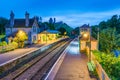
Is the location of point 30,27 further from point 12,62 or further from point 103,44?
point 12,62

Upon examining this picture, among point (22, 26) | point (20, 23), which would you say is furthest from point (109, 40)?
point (20, 23)

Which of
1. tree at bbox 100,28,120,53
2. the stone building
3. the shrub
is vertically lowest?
the shrub

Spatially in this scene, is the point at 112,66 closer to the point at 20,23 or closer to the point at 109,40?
the point at 109,40

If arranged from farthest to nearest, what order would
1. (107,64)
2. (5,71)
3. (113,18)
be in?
1. (113,18)
2. (5,71)
3. (107,64)

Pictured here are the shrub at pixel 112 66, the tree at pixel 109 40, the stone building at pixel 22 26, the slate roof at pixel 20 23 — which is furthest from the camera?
the slate roof at pixel 20 23

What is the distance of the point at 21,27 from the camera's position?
73.4 metres

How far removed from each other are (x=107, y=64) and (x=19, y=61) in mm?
14953

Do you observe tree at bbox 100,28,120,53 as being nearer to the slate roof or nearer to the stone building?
the stone building

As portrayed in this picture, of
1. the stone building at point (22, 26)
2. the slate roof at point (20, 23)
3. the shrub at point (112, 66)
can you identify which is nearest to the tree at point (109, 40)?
the shrub at point (112, 66)

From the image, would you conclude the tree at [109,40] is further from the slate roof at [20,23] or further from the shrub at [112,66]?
the slate roof at [20,23]

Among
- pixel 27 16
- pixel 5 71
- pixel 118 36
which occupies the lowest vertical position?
pixel 5 71

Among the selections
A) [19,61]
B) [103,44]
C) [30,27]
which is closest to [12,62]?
[19,61]

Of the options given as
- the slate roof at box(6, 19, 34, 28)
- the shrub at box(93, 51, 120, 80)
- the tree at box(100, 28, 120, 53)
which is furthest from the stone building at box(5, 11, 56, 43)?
the shrub at box(93, 51, 120, 80)

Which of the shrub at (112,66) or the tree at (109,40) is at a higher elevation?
the tree at (109,40)
